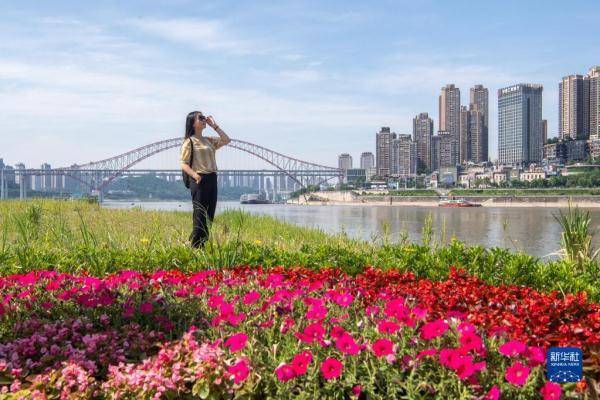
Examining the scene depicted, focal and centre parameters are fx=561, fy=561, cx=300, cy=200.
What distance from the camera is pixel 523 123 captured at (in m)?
168

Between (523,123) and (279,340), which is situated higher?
(523,123)

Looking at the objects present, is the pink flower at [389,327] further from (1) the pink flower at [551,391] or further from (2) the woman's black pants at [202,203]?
(2) the woman's black pants at [202,203]

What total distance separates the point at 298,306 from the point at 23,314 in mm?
1549

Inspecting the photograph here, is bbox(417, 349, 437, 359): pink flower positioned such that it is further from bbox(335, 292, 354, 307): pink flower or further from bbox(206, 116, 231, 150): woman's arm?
bbox(206, 116, 231, 150): woman's arm

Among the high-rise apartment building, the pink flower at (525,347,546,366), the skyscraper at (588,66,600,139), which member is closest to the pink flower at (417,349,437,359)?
the pink flower at (525,347,546,366)

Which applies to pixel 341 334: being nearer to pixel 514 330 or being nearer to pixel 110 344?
pixel 514 330

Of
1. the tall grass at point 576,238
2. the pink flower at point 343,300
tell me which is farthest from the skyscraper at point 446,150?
the pink flower at point 343,300

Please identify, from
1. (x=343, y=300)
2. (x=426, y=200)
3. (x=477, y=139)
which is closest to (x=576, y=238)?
(x=343, y=300)

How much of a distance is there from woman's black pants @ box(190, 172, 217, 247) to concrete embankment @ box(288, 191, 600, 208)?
7548 cm

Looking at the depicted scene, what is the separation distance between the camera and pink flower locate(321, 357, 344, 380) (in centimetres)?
204

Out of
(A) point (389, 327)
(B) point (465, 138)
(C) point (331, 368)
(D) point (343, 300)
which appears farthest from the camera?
(B) point (465, 138)

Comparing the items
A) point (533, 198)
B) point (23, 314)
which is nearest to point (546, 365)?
point (23, 314)

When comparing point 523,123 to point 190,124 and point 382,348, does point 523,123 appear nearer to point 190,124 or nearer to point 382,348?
point 190,124

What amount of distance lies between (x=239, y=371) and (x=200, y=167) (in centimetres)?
462
